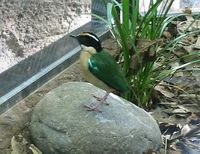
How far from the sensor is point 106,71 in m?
2.60

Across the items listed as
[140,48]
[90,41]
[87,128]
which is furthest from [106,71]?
[140,48]

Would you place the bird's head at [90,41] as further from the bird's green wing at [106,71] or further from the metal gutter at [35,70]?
the metal gutter at [35,70]

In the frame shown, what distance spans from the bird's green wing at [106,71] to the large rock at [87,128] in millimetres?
191

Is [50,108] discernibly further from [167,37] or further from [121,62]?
[167,37]

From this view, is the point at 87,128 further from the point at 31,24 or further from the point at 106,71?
the point at 31,24

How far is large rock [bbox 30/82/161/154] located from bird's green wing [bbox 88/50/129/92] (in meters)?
0.19

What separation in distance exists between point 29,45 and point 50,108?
26.3 inches

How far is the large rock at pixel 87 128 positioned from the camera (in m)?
2.62

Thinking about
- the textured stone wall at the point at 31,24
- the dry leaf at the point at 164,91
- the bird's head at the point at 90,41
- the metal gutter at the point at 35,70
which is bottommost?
the dry leaf at the point at 164,91

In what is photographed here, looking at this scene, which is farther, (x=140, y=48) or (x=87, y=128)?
(x=140, y=48)

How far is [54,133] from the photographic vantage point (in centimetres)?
266

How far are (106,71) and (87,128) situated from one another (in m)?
0.32

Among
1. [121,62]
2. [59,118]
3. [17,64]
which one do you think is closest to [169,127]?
[121,62]

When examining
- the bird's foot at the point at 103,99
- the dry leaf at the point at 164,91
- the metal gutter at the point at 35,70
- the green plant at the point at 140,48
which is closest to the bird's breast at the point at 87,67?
the bird's foot at the point at 103,99
